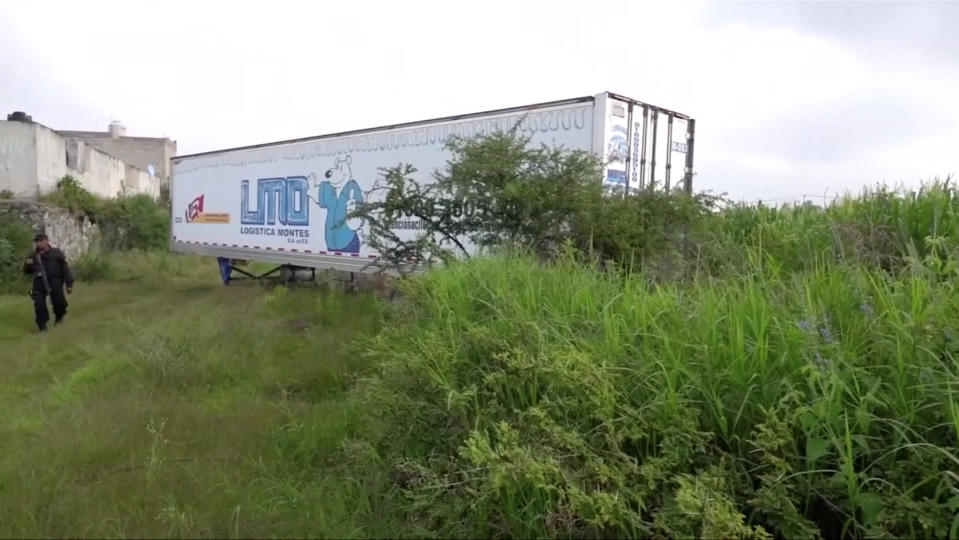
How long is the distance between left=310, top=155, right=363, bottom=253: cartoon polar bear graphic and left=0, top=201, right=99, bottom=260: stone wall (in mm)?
8880

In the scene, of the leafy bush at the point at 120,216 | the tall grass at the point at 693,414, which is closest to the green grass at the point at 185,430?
the tall grass at the point at 693,414

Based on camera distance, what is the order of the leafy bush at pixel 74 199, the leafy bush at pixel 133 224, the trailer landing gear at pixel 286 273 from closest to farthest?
the trailer landing gear at pixel 286 273 → the leafy bush at pixel 74 199 → the leafy bush at pixel 133 224

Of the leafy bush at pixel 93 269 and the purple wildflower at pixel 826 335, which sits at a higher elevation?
the purple wildflower at pixel 826 335

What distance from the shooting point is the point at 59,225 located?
1716 cm

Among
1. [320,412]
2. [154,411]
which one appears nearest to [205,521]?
[320,412]

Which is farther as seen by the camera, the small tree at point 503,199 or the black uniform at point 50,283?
the black uniform at point 50,283

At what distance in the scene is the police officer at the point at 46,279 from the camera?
1065 cm

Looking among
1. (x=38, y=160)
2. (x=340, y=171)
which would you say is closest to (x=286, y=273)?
(x=340, y=171)

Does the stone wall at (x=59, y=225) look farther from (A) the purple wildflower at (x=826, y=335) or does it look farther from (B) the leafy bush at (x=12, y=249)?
(A) the purple wildflower at (x=826, y=335)

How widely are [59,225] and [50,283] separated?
25.1 ft

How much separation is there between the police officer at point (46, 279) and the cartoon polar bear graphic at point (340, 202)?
4338 mm

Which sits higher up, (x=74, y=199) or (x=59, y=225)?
(x=74, y=199)

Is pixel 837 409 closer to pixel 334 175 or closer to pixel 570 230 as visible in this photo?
pixel 570 230

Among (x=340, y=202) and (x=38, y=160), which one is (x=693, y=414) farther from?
(x=38, y=160)
